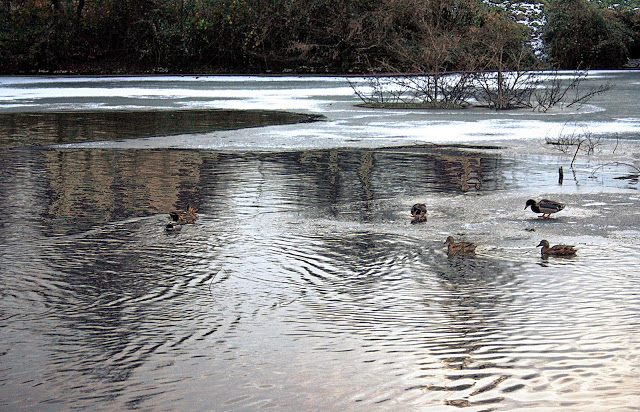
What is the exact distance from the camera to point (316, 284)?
23.8 feet

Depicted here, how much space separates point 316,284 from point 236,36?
40.8 meters

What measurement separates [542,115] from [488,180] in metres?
10.5

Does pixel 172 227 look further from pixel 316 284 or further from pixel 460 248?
pixel 460 248

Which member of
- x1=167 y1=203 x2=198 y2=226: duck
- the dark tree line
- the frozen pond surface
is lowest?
the frozen pond surface

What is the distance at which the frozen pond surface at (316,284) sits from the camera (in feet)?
17.0

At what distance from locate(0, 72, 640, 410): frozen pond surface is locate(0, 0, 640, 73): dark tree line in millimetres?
31401

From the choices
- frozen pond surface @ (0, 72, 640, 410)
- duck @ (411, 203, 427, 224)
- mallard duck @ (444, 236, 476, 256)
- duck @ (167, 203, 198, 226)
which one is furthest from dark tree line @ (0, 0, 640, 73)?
mallard duck @ (444, 236, 476, 256)

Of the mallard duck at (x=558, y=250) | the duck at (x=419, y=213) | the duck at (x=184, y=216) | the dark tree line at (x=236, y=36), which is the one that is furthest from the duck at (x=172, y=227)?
the dark tree line at (x=236, y=36)

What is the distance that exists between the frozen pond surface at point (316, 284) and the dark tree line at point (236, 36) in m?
31.4

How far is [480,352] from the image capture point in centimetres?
563

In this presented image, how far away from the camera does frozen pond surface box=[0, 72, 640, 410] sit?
17.0 ft

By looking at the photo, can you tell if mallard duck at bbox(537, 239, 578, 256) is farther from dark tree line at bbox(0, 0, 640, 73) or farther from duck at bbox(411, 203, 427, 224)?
dark tree line at bbox(0, 0, 640, 73)

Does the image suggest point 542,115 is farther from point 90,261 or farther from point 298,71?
point 298,71

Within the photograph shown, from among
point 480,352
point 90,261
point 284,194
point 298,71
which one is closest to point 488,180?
point 284,194
